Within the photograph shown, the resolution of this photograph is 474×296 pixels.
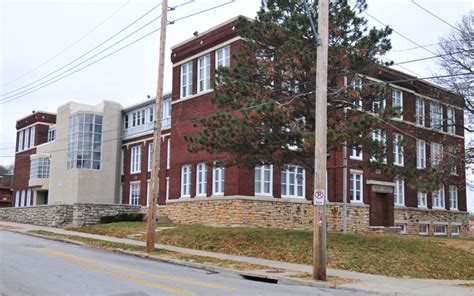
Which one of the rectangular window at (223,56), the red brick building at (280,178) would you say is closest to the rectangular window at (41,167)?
the red brick building at (280,178)

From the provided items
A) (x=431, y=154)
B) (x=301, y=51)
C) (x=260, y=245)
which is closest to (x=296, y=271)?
(x=260, y=245)

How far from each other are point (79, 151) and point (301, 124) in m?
Answer: 32.5

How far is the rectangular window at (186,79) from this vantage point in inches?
1291

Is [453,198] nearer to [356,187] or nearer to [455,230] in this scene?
[455,230]

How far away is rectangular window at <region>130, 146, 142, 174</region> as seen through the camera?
155 ft

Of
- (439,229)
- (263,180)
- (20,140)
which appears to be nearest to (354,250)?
(263,180)

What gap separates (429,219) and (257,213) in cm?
1895

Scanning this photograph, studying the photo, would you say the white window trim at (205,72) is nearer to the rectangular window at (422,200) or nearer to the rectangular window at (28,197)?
the rectangular window at (422,200)

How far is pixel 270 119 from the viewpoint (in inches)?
712

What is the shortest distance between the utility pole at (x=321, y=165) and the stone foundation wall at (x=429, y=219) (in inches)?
1005

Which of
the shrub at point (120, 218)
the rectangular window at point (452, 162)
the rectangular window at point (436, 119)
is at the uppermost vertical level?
the rectangular window at point (436, 119)

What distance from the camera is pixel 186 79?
33.2 meters

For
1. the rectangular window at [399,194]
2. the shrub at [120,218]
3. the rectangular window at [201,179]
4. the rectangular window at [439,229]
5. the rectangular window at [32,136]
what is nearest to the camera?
the rectangular window at [201,179]

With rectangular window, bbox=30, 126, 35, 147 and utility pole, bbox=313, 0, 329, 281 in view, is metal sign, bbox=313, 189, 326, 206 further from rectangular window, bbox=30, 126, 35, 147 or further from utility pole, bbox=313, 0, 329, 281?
rectangular window, bbox=30, 126, 35, 147
